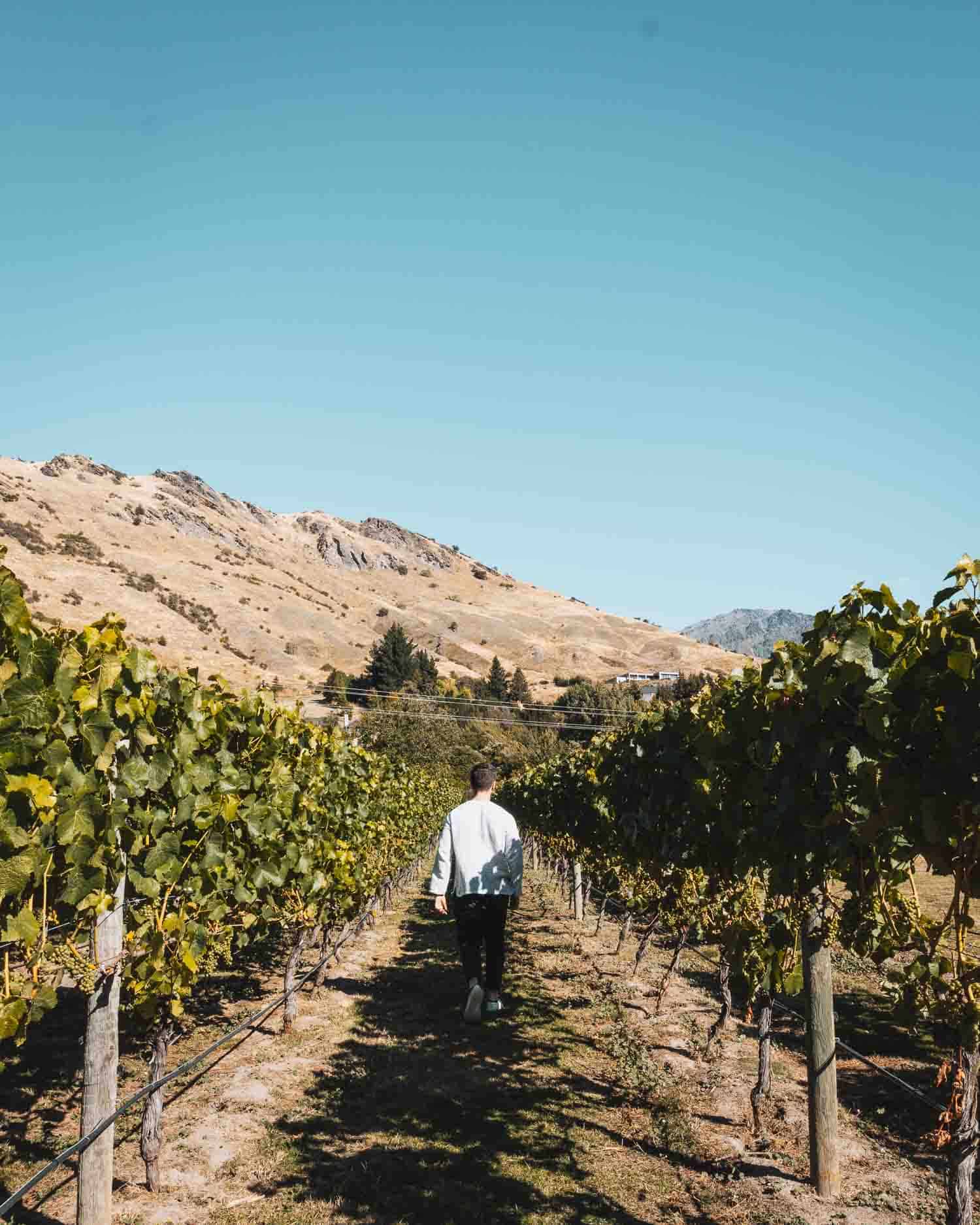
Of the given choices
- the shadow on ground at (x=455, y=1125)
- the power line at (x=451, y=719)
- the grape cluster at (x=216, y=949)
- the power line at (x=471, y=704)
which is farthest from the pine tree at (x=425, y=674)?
the grape cluster at (x=216, y=949)

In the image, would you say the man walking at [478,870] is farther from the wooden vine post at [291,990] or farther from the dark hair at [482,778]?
the wooden vine post at [291,990]

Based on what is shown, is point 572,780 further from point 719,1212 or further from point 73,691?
point 73,691

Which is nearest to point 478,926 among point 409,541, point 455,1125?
point 455,1125

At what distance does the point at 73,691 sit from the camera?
146 inches

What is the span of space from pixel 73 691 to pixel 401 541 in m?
182

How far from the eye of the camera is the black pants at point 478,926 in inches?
234

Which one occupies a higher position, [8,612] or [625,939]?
[8,612]

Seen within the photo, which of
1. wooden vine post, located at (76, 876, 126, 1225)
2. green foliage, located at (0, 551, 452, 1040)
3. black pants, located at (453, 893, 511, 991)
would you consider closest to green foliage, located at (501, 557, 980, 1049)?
black pants, located at (453, 893, 511, 991)

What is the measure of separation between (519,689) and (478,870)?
227 ft

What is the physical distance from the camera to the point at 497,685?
7300 centimetres

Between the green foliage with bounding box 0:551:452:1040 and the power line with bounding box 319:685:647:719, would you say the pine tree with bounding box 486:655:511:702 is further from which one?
the green foliage with bounding box 0:551:452:1040

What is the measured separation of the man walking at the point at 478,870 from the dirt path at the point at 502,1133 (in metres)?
0.83

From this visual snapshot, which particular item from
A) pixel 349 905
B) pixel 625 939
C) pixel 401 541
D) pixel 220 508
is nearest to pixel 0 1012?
pixel 349 905

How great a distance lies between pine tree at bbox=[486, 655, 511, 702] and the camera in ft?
234
